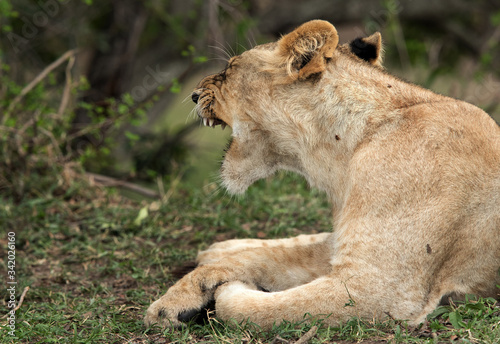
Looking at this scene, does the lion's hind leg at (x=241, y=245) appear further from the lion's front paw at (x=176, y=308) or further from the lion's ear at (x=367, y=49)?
the lion's ear at (x=367, y=49)

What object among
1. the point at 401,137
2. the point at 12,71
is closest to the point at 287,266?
the point at 401,137

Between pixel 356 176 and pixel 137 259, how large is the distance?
1887 millimetres

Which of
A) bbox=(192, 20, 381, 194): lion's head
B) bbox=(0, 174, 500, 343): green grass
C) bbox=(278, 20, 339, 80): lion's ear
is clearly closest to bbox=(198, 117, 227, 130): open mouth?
bbox=(192, 20, 381, 194): lion's head

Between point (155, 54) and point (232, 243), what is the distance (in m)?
5.55

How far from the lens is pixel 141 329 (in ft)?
11.0

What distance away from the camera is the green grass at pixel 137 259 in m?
3.07

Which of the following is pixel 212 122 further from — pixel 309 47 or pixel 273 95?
pixel 309 47

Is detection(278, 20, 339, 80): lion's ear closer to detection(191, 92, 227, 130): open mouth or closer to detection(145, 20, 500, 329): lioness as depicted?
detection(145, 20, 500, 329): lioness

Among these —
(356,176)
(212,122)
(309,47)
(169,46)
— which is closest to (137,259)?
(212,122)

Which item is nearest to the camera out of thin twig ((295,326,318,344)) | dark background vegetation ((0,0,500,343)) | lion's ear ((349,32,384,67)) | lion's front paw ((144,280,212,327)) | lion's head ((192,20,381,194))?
thin twig ((295,326,318,344))

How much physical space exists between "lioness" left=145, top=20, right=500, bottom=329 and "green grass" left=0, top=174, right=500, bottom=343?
121 mm

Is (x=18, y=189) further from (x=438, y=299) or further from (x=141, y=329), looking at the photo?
(x=438, y=299)

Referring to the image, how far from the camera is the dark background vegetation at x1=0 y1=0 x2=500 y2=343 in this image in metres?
4.07

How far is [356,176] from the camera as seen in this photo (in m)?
3.31
